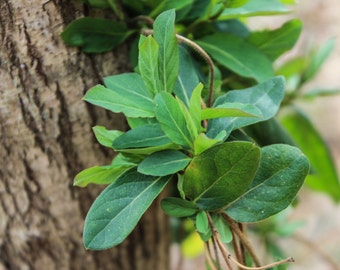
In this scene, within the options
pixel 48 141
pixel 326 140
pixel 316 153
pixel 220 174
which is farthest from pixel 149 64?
pixel 326 140

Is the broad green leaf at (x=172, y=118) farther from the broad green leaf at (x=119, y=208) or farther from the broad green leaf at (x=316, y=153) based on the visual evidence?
the broad green leaf at (x=316, y=153)

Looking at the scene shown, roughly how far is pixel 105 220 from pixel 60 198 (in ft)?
0.92

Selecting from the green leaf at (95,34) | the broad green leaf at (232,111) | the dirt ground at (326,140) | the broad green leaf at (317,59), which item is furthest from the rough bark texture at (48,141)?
the dirt ground at (326,140)

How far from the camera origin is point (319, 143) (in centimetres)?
91

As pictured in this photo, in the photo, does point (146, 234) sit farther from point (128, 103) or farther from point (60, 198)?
point (128, 103)

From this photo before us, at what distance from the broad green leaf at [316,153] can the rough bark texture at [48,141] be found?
1.05 ft

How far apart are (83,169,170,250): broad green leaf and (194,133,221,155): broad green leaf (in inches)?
2.3

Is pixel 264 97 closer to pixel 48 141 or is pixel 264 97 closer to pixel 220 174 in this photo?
pixel 220 174

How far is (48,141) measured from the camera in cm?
70

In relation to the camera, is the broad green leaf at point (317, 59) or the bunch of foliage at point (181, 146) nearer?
the bunch of foliage at point (181, 146)

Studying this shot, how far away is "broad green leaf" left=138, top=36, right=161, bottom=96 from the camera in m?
0.50

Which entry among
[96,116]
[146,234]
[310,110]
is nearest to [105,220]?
[96,116]

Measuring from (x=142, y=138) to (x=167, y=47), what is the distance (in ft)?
0.35

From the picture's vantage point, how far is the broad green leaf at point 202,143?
49 centimetres
